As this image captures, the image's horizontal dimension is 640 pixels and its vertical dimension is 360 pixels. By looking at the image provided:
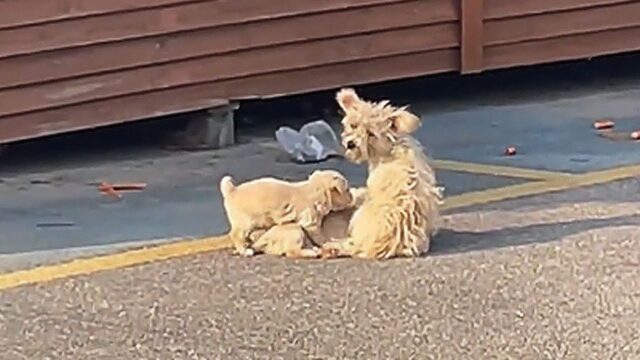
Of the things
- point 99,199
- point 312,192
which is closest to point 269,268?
point 312,192

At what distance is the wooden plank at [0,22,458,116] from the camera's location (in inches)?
366

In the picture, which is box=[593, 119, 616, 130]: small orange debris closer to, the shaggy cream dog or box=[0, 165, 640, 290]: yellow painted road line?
box=[0, 165, 640, 290]: yellow painted road line

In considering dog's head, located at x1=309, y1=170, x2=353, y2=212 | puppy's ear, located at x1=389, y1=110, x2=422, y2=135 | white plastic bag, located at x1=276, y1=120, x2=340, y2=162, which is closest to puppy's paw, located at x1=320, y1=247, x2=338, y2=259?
dog's head, located at x1=309, y1=170, x2=353, y2=212

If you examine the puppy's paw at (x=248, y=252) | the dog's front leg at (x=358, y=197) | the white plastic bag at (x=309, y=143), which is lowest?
the puppy's paw at (x=248, y=252)

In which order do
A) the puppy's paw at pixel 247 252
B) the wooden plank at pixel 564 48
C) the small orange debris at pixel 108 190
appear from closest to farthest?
the puppy's paw at pixel 247 252 < the small orange debris at pixel 108 190 < the wooden plank at pixel 564 48

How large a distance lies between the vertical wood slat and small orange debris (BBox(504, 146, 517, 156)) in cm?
147

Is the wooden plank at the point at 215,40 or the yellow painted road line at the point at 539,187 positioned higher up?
the wooden plank at the point at 215,40

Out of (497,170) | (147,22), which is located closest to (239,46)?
(147,22)

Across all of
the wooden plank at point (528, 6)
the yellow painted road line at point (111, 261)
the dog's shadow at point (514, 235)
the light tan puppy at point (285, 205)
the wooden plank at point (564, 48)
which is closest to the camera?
the yellow painted road line at point (111, 261)

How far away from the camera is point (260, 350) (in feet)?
19.8

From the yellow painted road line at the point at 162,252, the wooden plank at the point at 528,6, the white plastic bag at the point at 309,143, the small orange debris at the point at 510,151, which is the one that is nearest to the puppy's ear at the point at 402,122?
the yellow painted road line at the point at 162,252

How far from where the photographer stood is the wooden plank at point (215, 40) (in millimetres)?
9273

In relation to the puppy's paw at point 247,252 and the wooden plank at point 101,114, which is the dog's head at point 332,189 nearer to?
the puppy's paw at point 247,252

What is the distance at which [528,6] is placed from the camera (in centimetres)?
1144
